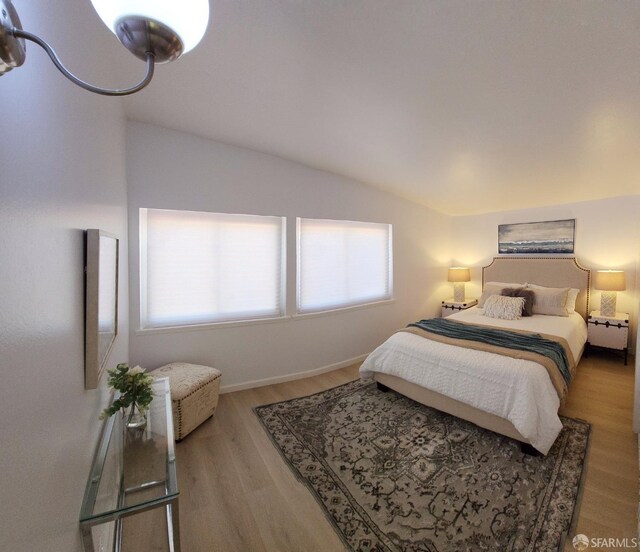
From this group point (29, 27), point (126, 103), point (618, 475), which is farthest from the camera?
point (126, 103)

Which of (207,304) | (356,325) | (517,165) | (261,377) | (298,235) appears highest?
(517,165)

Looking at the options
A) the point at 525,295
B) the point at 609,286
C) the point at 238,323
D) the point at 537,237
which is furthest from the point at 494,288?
the point at 238,323

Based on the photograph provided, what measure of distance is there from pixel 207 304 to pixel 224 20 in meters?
2.18

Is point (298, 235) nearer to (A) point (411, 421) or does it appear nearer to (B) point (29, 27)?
(A) point (411, 421)

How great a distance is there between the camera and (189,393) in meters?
2.19

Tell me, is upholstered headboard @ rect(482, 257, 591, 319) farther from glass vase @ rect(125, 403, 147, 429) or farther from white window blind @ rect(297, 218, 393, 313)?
glass vase @ rect(125, 403, 147, 429)

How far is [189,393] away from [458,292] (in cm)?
430

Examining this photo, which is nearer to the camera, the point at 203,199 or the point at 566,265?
the point at 203,199

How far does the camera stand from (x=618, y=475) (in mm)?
1819

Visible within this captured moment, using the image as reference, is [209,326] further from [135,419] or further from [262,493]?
[262,493]

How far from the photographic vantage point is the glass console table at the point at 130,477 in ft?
3.18

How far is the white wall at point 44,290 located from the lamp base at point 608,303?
5013 mm

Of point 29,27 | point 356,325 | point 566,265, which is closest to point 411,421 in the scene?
point 356,325

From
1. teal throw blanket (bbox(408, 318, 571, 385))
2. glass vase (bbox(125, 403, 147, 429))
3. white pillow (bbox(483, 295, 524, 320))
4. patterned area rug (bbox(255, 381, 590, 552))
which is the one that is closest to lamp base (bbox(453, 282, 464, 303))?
white pillow (bbox(483, 295, 524, 320))
